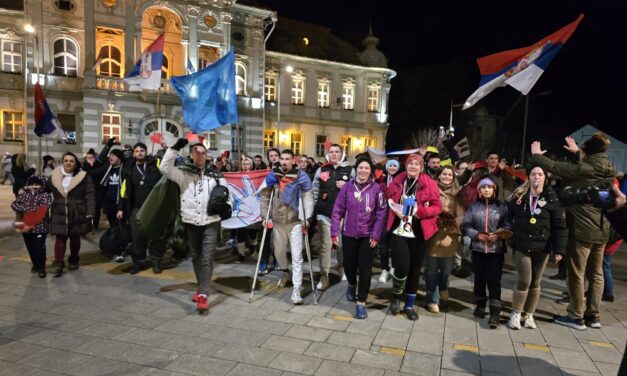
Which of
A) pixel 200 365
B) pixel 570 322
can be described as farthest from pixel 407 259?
pixel 200 365

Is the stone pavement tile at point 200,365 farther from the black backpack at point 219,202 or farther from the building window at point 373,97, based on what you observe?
the building window at point 373,97

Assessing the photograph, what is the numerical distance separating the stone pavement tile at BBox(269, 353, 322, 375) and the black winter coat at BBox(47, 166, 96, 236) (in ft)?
16.0

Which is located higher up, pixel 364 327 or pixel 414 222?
pixel 414 222

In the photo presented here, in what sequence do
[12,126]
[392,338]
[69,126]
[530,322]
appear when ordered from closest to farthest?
1. [392,338]
2. [530,322]
3. [12,126]
4. [69,126]

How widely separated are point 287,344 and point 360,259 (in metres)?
1.58

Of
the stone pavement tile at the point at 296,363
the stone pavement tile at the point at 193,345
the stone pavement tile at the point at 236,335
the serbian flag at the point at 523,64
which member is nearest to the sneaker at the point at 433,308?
the stone pavement tile at the point at 296,363

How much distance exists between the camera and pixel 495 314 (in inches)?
199

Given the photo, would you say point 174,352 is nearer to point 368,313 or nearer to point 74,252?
point 368,313

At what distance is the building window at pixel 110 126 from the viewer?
25125 millimetres

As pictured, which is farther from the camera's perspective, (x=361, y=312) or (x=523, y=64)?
(x=523, y=64)

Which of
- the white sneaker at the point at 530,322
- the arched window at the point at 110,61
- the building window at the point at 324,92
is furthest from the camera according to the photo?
the building window at the point at 324,92

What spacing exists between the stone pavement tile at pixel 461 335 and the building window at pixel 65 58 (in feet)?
93.6

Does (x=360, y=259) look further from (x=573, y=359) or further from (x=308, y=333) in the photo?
(x=573, y=359)

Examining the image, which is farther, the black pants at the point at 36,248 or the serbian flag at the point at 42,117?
the serbian flag at the point at 42,117
